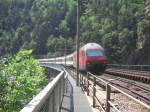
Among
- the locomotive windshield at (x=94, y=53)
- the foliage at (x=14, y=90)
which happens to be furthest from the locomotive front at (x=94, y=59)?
the foliage at (x=14, y=90)

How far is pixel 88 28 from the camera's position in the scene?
154125mm

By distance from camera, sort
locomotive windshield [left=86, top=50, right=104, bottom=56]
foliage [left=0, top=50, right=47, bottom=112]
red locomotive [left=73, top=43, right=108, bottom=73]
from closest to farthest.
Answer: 1. foliage [left=0, top=50, right=47, bottom=112]
2. red locomotive [left=73, top=43, right=108, bottom=73]
3. locomotive windshield [left=86, top=50, right=104, bottom=56]

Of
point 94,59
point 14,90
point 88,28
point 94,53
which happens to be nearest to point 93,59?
point 94,59

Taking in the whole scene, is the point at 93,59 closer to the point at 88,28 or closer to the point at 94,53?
the point at 94,53

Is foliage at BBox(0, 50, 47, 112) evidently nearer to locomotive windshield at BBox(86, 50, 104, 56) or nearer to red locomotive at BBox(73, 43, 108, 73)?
red locomotive at BBox(73, 43, 108, 73)

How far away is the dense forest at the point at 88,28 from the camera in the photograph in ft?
315

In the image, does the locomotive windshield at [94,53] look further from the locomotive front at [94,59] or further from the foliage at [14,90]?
the foliage at [14,90]

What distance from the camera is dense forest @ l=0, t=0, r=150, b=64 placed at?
315 ft

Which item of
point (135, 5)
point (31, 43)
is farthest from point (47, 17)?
point (135, 5)

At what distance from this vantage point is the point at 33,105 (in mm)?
6738

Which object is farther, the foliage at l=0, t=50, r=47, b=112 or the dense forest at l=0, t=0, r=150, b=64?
the dense forest at l=0, t=0, r=150, b=64

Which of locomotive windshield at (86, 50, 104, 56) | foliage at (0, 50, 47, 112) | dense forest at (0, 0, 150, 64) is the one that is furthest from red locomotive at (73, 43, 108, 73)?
foliage at (0, 50, 47, 112)

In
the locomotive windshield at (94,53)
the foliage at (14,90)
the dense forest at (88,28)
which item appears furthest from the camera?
the dense forest at (88,28)

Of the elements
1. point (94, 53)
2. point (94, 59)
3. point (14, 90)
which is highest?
point (14, 90)
